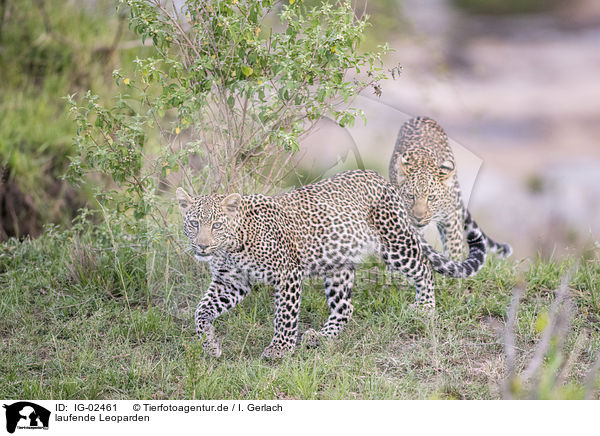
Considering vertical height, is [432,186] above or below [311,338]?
above

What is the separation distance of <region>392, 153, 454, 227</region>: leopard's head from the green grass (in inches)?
26.1

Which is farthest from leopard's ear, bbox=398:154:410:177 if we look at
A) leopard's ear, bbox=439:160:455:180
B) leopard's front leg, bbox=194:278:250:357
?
leopard's front leg, bbox=194:278:250:357

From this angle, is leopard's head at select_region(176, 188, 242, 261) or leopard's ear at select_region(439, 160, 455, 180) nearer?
leopard's head at select_region(176, 188, 242, 261)

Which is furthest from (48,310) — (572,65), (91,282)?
(572,65)

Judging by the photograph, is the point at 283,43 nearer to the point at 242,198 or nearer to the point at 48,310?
the point at 242,198

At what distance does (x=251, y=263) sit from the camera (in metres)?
5.68

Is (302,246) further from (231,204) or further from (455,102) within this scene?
(455,102)

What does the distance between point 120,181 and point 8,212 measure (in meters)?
3.19

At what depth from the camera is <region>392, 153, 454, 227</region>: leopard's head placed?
6.95m

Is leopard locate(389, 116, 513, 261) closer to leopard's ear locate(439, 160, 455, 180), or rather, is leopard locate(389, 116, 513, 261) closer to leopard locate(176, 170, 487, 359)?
leopard's ear locate(439, 160, 455, 180)

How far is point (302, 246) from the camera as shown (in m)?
5.96

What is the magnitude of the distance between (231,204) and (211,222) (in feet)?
0.70
